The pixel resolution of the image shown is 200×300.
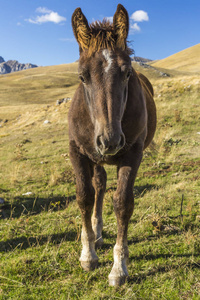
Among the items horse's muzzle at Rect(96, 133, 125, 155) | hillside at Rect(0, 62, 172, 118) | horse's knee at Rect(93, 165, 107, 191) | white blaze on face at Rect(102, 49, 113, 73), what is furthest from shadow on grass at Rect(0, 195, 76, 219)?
hillside at Rect(0, 62, 172, 118)

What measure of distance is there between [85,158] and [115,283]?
1688mm

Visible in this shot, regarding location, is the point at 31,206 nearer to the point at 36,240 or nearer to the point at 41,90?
the point at 36,240

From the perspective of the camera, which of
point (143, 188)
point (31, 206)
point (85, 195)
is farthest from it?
point (143, 188)

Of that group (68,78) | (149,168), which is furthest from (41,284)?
(68,78)

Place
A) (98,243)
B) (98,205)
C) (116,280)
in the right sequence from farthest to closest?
(98,205), (98,243), (116,280)

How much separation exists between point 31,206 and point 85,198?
9.68 ft

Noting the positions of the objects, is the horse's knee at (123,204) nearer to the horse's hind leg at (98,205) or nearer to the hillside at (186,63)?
the horse's hind leg at (98,205)

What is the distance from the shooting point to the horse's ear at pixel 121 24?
9.03 feet

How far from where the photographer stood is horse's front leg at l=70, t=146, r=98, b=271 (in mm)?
3262

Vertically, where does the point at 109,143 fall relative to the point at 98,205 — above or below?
above

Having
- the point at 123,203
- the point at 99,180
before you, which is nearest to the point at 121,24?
the point at 123,203

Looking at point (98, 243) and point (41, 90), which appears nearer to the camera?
point (98, 243)

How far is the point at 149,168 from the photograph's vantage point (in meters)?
7.84

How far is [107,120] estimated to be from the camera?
7.84 ft
